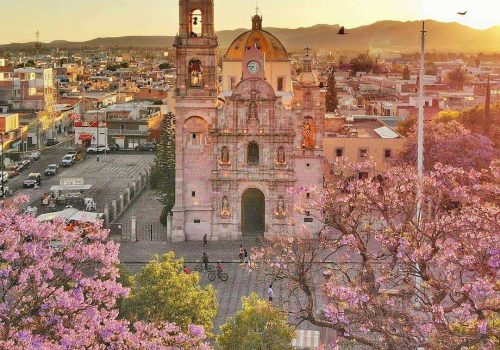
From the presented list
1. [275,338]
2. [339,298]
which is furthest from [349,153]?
[339,298]

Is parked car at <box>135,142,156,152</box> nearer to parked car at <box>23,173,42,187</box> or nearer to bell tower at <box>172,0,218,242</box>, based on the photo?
parked car at <box>23,173,42,187</box>

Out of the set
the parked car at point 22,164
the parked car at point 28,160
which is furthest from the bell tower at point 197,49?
the parked car at point 28,160

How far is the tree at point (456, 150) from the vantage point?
48.2 meters

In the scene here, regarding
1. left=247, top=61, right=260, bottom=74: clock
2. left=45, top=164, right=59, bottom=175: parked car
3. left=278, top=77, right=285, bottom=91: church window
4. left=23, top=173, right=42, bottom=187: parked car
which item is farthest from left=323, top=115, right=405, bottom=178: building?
left=45, top=164, right=59, bottom=175: parked car

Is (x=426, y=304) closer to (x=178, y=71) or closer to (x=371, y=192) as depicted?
(x=371, y=192)

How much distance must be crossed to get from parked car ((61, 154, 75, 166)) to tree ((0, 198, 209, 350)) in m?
61.1

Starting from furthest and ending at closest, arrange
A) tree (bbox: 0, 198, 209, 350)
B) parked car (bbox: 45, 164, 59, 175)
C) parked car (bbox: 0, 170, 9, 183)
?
1. parked car (bbox: 45, 164, 59, 175)
2. parked car (bbox: 0, 170, 9, 183)
3. tree (bbox: 0, 198, 209, 350)

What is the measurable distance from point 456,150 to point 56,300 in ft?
116

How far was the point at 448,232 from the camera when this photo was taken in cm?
1889

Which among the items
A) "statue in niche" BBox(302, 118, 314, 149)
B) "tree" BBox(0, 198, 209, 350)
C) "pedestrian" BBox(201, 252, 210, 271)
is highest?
"statue in niche" BBox(302, 118, 314, 149)

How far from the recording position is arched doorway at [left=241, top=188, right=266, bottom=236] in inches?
1843

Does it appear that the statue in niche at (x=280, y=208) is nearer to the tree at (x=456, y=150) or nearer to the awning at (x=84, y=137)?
the tree at (x=456, y=150)

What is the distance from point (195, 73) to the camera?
4666 centimetres

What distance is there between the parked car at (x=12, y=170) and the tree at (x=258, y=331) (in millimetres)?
52796
